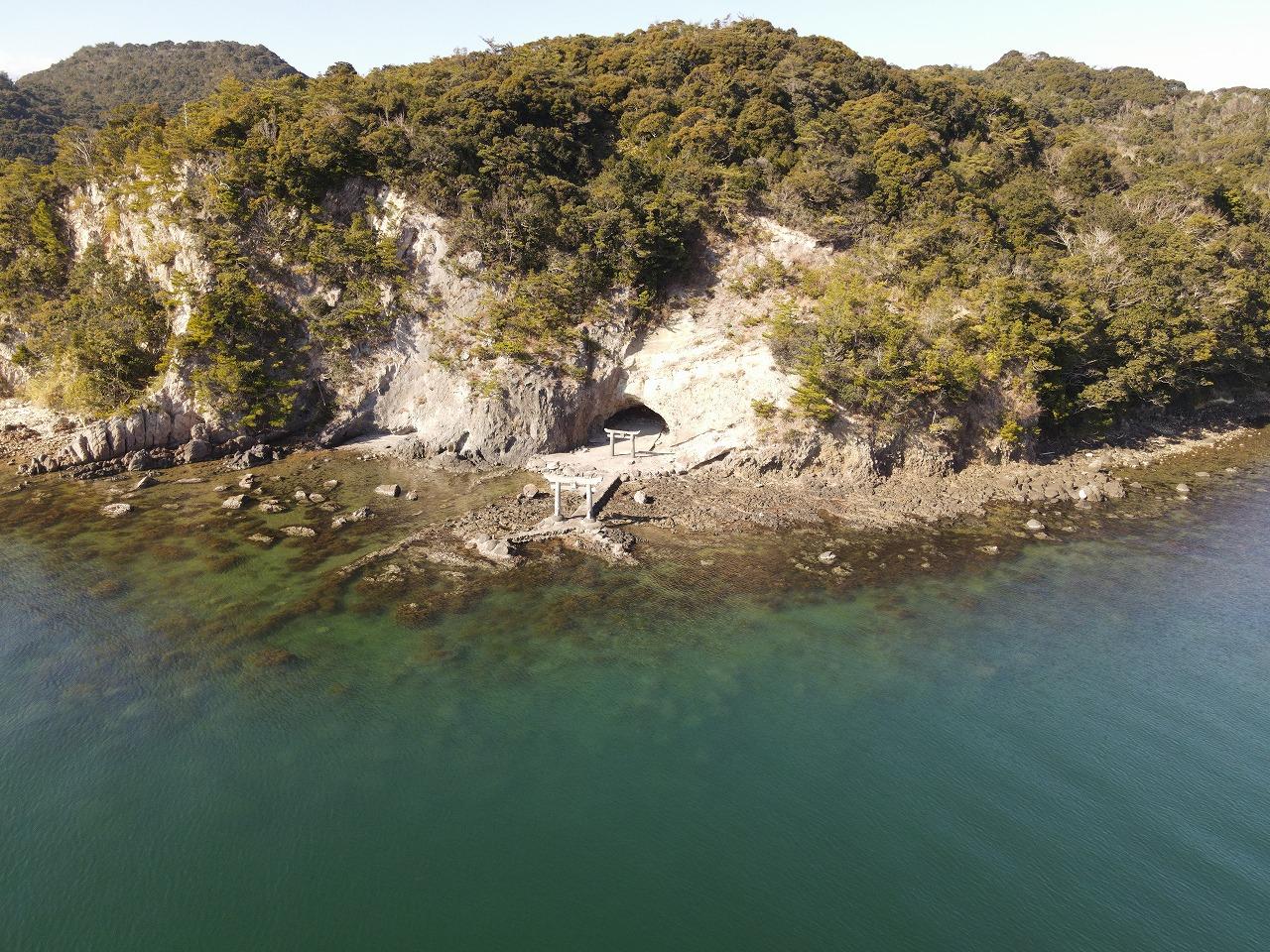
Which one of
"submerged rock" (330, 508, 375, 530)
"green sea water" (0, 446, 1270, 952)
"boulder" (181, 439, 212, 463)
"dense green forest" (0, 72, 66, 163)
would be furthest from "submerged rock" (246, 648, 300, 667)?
"dense green forest" (0, 72, 66, 163)

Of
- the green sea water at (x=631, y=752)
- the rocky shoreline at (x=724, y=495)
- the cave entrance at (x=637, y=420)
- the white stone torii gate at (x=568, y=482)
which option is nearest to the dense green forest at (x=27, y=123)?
the rocky shoreline at (x=724, y=495)

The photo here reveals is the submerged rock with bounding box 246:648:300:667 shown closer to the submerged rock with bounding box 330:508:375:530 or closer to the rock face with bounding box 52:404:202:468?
the submerged rock with bounding box 330:508:375:530

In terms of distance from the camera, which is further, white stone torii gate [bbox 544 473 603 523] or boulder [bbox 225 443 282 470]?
boulder [bbox 225 443 282 470]

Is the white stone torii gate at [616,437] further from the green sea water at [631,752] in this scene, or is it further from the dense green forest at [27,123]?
the dense green forest at [27,123]

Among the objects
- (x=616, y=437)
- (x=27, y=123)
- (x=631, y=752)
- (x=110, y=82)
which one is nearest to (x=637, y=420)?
(x=616, y=437)

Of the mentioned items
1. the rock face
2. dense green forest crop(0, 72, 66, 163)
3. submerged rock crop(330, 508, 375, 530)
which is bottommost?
submerged rock crop(330, 508, 375, 530)

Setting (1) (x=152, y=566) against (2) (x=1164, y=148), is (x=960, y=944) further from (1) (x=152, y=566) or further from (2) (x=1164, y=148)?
(2) (x=1164, y=148)

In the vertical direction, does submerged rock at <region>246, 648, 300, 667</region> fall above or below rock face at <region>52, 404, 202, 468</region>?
below
